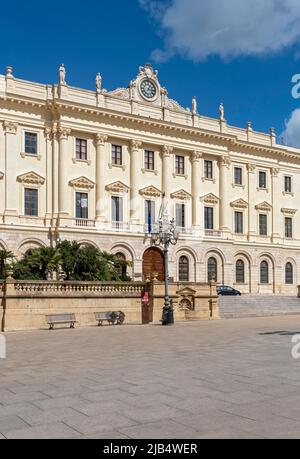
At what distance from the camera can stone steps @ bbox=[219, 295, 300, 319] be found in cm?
3662

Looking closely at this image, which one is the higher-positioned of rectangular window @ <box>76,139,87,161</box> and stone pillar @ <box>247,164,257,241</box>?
rectangular window @ <box>76,139,87,161</box>

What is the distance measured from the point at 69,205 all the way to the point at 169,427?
3671cm

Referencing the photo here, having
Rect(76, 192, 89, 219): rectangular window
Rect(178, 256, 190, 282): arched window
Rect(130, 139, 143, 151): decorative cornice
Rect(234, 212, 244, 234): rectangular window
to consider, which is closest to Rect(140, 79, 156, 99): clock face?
Rect(130, 139, 143, 151): decorative cornice

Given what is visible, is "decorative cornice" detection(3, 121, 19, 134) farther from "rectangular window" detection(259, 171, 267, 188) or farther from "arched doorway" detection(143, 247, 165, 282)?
"rectangular window" detection(259, 171, 267, 188)

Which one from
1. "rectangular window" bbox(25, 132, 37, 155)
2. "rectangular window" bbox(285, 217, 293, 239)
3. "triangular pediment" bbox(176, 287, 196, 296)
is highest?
"rectangular window" bbox(25, 132, 37, 155)

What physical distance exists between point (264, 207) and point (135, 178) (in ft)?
48.7

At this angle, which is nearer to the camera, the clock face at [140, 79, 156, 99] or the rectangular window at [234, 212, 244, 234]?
the clock face at [140, 79, 156, 99]

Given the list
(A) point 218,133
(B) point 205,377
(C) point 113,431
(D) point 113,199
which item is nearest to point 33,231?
(D) point 113,199

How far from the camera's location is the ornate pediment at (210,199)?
49.0m

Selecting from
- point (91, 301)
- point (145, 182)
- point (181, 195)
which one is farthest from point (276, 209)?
point (91, 301)

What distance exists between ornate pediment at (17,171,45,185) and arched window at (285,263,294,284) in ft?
86.5
